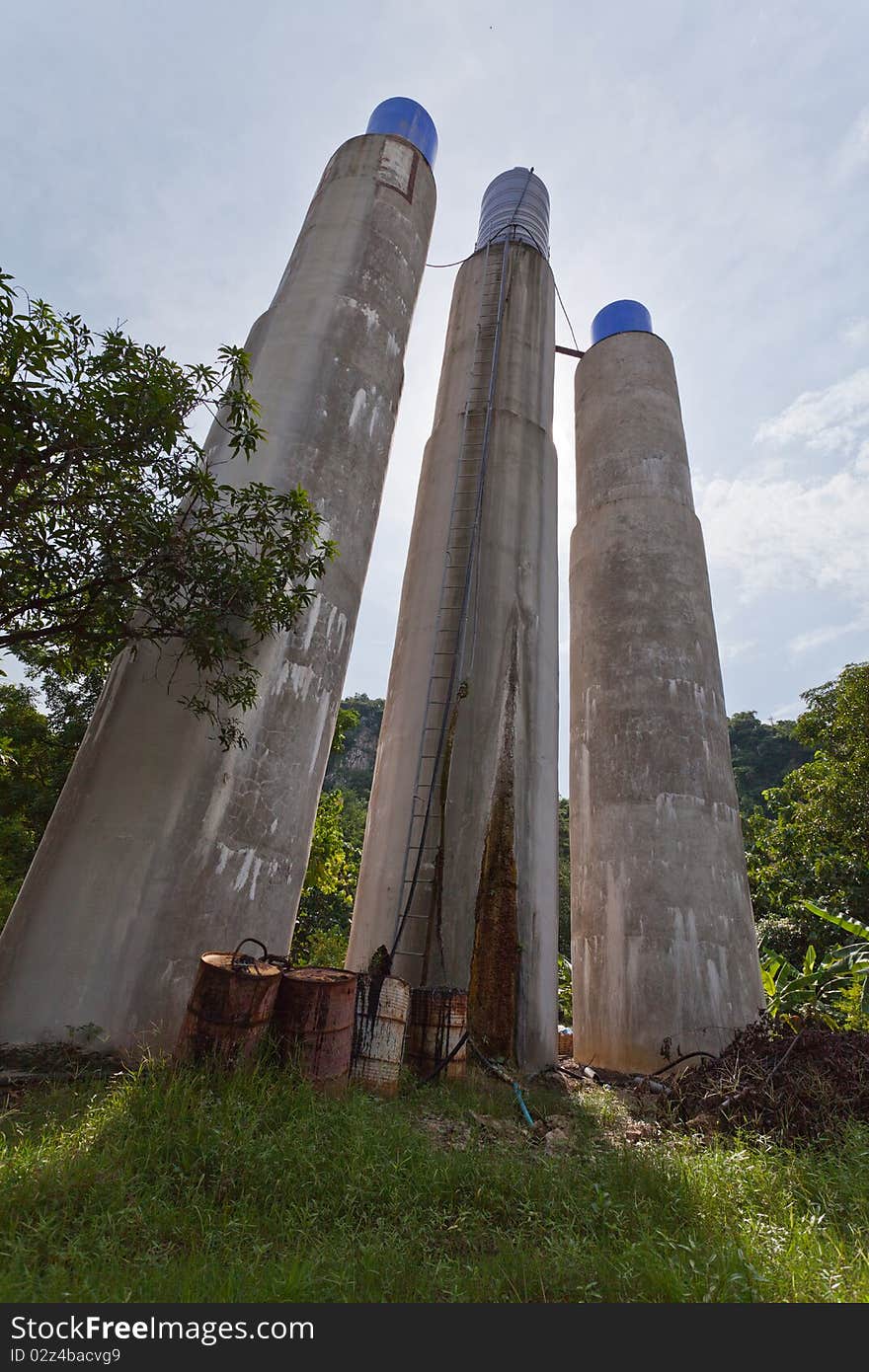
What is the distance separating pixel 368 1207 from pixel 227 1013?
1716 mm

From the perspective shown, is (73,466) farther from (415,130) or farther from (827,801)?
(827,801)

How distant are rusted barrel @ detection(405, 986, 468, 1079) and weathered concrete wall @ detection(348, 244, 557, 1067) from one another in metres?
1.45

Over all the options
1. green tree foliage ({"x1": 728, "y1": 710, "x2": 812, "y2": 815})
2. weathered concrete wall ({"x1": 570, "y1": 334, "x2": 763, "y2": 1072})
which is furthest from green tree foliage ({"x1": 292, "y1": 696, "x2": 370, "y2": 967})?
green tree foliage ({"x1": 728, "y1": 710, "x2": 812, "y2": 815})

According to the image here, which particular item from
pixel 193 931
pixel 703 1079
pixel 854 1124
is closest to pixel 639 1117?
pixel 703 1079

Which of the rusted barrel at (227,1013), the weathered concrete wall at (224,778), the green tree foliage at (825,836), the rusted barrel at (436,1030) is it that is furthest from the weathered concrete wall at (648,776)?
the green tree foliage at (825,836)

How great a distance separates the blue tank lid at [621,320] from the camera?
16.8 meters

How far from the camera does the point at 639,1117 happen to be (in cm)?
691

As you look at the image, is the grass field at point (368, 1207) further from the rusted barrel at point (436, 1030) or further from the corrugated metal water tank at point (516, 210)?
the corrugated metal water tank at point (516, 210)

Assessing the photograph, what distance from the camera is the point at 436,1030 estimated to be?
6.96 m

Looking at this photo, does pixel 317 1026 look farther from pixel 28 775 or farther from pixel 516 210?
pixel 516 210

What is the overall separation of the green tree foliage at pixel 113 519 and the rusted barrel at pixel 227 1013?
105 inches

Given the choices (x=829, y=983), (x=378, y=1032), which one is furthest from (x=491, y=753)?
(x=829, y=983)

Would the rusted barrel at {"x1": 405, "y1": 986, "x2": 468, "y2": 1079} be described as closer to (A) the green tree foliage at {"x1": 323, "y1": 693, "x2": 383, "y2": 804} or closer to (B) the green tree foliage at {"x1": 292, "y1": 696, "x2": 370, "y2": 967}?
(B) the green tree foliage at {"x1": 292, "y1": 696, "x2": 370, "y2": 967}

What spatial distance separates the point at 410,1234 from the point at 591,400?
1605cm
